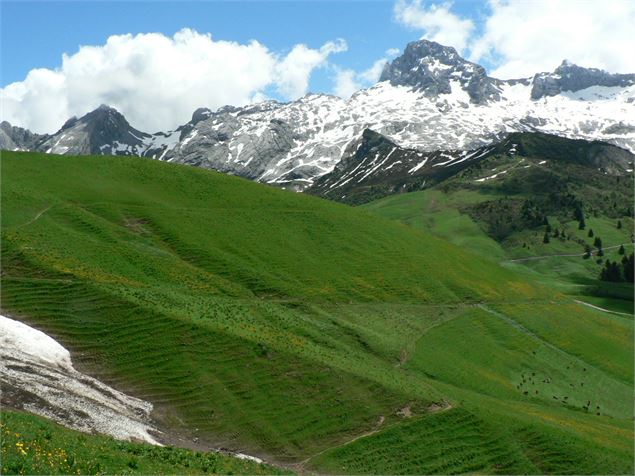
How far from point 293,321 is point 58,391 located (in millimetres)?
33292

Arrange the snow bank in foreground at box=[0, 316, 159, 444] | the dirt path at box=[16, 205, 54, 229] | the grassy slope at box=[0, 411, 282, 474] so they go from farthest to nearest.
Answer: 1. the dirt path at box=[16, 205, 54, 229]
2. the snow bank in foreground at box=[0, 316, 159, 444]
3. the grassy slope at box=[0, 411, 282, 474]

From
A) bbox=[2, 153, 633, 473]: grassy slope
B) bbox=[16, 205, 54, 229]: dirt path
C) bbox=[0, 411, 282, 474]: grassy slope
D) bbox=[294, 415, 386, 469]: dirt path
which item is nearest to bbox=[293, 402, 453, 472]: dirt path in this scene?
bbox=[294, 415, 386, 469]: dirt path

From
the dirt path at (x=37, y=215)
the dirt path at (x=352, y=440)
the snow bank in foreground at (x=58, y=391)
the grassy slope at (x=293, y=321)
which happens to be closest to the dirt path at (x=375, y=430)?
the dirt path at (x=352, y=440)

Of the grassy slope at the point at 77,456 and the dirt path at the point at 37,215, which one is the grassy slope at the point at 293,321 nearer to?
the dirt path at the point at 37,215

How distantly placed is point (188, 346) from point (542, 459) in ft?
114

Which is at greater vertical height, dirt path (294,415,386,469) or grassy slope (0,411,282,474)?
grassy slope (0,411,282,474)

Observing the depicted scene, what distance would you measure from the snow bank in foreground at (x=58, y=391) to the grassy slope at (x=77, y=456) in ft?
14.7

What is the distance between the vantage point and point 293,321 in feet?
242

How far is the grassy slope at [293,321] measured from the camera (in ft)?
179

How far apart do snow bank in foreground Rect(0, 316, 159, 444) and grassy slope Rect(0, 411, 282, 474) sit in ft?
14.7

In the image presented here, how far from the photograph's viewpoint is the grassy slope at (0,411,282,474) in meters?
25.4

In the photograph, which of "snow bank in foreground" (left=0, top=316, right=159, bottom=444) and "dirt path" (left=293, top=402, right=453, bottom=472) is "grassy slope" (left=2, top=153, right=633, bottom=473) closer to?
"dirt path" (left=293, top=402, right=453, bottom=472)

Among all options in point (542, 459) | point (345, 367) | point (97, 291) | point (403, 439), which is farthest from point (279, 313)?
point (542, 459)

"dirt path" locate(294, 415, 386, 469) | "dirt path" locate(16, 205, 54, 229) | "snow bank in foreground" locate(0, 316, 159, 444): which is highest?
"dirt path" locate(16, 205, 54, 229)
